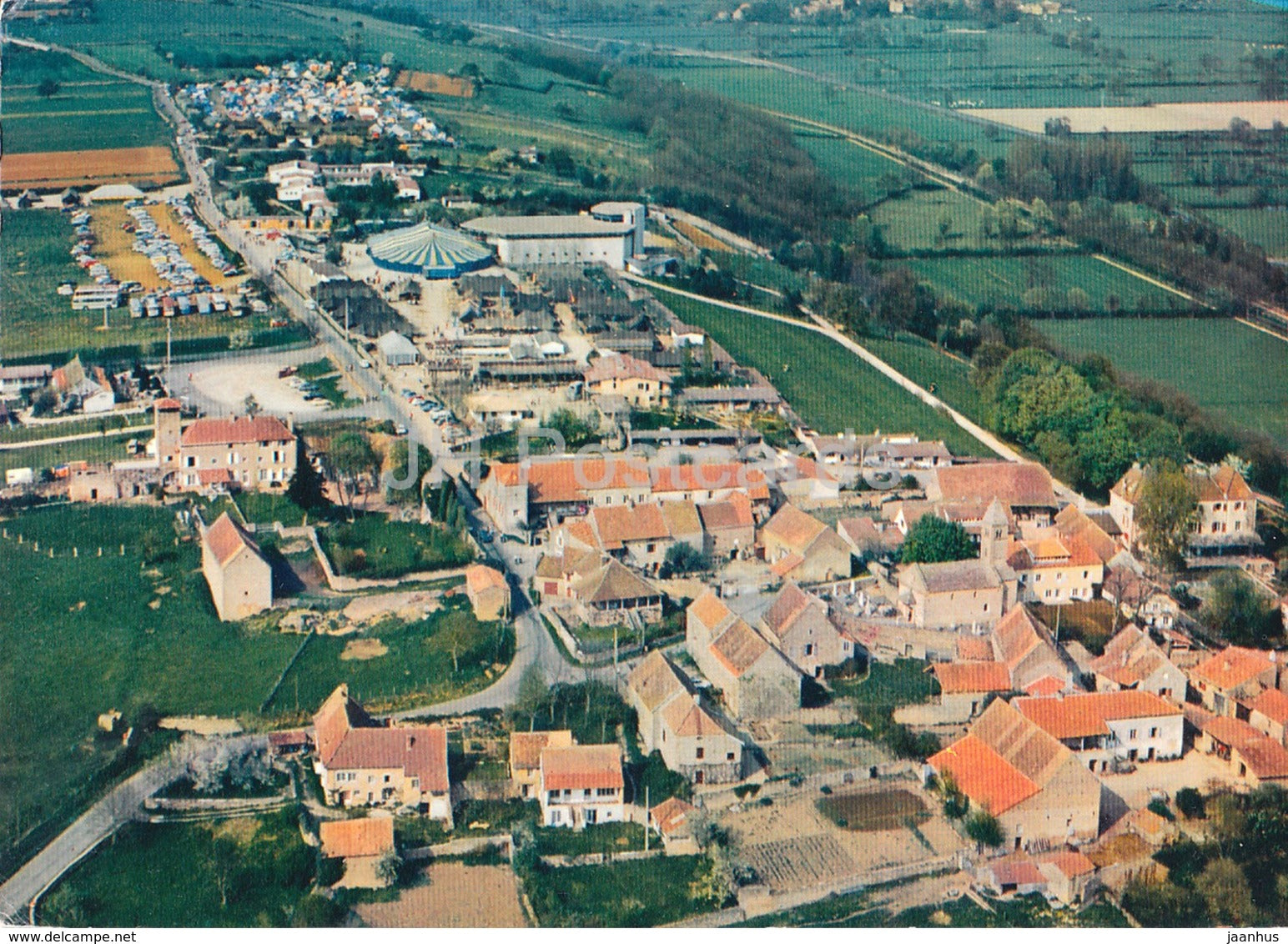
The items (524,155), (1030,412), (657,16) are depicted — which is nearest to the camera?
(1030,412)

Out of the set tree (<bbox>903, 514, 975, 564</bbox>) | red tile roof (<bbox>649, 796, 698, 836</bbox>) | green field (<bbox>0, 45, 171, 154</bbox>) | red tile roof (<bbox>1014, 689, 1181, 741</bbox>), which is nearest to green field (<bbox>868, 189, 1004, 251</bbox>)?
green field (<bbox>0, 45, 171, 154</bbox>)

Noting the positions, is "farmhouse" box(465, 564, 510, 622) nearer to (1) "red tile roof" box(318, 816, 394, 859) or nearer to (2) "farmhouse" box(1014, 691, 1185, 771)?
(1) "red tile roof" box(318, 816, 394, 859)

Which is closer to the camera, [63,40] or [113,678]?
[113,678]

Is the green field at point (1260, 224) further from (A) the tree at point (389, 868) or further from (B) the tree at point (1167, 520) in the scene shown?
(A) the tree at point (389, 868)

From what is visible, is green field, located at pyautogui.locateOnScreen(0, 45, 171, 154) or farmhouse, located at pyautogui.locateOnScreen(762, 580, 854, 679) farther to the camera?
green field, located at pyautogui.locateOnScreen(0, 45, 171, 154)

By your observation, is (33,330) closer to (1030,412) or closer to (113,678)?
(113,678)

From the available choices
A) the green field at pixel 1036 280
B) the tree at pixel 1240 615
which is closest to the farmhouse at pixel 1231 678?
the tree at pixel 1240 615

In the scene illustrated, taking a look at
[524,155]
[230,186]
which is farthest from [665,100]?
[230,186]
